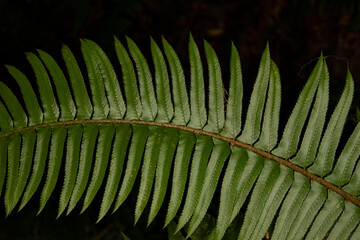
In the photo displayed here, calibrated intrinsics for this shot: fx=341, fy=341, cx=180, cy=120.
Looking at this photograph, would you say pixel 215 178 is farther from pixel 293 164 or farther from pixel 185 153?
pixel 293 164

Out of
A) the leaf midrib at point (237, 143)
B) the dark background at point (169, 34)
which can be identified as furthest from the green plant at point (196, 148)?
the dark background at point (169, 34)

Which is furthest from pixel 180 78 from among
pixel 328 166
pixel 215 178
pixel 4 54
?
pixel 4 54

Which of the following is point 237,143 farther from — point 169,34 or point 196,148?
point 169,34

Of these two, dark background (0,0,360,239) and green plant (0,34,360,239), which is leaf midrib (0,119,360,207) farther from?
dark background (0,0,360,239)

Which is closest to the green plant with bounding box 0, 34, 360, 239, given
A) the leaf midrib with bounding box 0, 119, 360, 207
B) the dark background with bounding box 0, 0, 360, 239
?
the leaf midrib with bounding box 0, 119, 360, 207

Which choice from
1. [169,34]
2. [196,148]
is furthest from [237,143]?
[169,34]

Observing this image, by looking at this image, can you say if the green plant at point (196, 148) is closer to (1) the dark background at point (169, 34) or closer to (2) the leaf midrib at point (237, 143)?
(2) the leaf midrib at point (237, 143)
